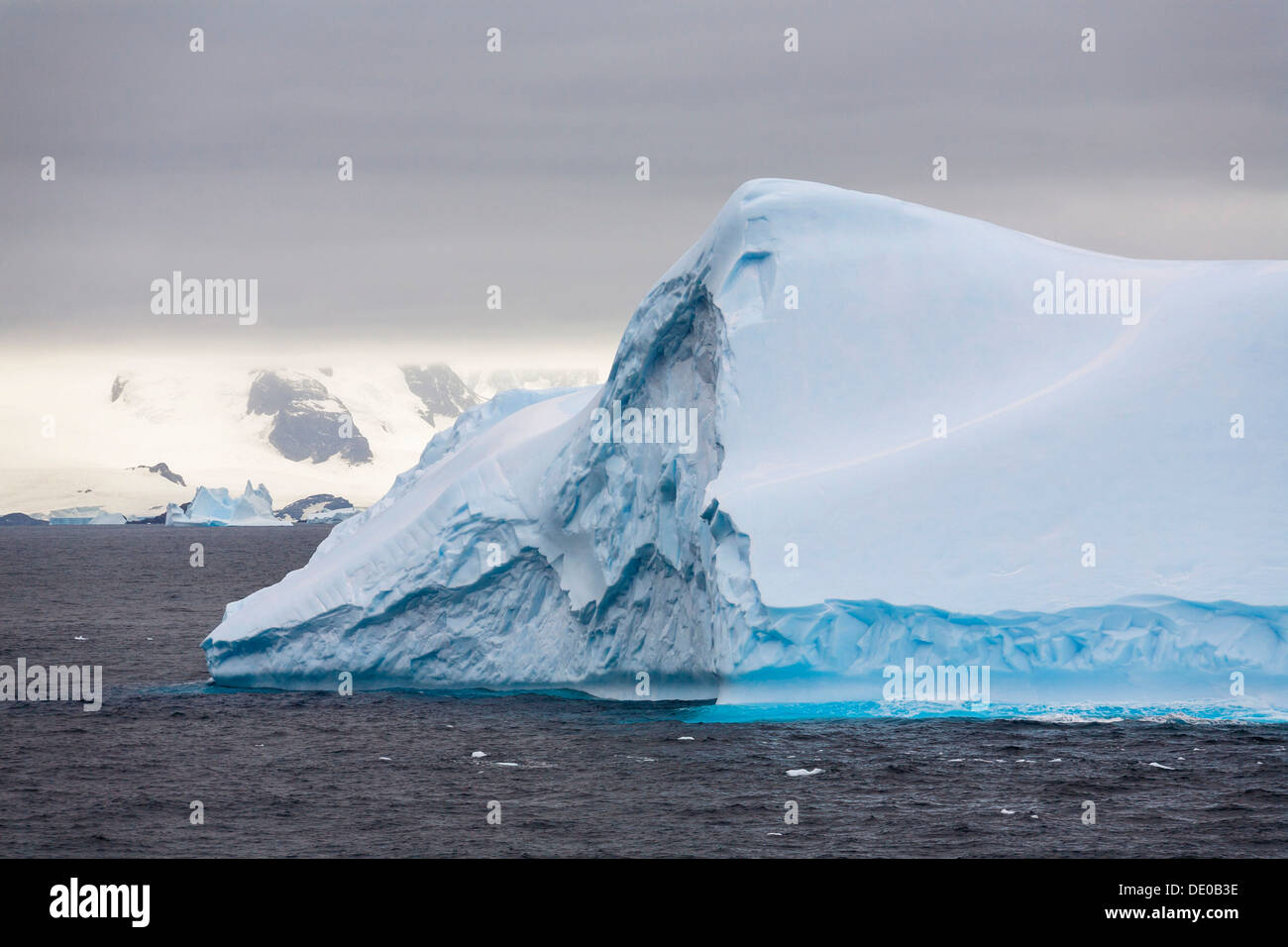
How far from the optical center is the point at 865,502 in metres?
25.3

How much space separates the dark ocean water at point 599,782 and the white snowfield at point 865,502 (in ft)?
3.68

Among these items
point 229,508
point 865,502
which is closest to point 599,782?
point 865,502

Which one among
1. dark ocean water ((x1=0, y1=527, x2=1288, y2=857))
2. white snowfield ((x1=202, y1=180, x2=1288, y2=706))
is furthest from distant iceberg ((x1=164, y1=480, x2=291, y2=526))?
dark ocean water ((x1=0, y1=527, x2=1288, y2=857))

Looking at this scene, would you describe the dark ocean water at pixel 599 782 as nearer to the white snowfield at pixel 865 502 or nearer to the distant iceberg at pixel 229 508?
the white snowfield at pixel 865 502

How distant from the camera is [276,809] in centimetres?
1984

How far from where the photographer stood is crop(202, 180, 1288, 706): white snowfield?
2330 cm

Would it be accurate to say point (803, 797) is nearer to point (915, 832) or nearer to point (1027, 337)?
point (915, 832)

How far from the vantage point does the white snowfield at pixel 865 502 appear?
2330 cm

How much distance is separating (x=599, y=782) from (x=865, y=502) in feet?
24.5

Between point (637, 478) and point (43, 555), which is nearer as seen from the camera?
point (637, 478)

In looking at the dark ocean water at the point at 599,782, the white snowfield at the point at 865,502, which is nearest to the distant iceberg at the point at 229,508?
the white snowfield at the point at 865,502

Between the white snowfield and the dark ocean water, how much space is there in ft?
3.68
